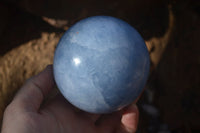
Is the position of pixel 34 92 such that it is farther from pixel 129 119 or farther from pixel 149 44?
pixel 149 44

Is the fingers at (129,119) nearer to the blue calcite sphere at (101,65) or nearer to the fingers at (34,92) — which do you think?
the blue calcite sphere at (101,65)

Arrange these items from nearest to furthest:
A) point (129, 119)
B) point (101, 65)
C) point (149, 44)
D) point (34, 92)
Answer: point (101, 65) < point (34, 92) < point (129, 119) < point (149, 44)

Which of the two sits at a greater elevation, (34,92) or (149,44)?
(34,92)

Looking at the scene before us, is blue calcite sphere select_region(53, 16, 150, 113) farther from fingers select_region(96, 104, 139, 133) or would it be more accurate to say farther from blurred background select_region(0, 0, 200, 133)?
blurred background select_region(0, 0, 200, 133)

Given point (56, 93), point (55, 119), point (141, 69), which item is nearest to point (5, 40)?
point (56, 93)

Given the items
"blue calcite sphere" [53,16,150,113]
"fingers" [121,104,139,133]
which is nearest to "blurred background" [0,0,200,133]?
"fingers" [121,104,139,133]

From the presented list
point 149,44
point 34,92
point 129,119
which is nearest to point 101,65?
point 34,92

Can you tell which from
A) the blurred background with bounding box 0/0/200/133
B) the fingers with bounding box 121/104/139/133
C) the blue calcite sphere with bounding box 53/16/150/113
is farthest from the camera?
the blurred background with bounding box 0/0/200/133
